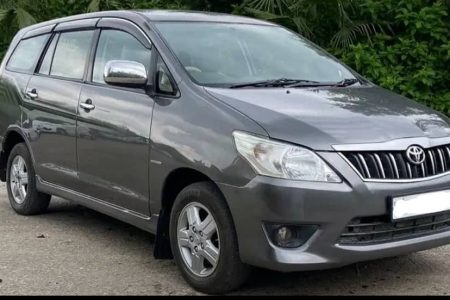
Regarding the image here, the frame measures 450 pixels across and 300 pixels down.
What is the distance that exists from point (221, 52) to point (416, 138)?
5.12ft

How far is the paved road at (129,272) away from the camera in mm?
4062

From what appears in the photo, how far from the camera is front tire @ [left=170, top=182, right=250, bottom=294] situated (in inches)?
145

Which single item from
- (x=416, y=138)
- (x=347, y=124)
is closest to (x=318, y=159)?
(x=347, y=124)

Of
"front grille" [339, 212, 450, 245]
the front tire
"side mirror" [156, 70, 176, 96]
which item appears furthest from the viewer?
"side mirror" [156, 70, 176, 96]

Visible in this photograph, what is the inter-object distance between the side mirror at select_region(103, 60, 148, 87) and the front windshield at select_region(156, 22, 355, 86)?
28cm

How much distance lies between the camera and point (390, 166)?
11.7 feet

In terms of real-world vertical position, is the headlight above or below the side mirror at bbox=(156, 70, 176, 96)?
below

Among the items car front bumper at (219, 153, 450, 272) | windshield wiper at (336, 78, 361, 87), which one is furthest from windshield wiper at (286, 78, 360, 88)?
car front bumper at (219, 153, 450, 272)

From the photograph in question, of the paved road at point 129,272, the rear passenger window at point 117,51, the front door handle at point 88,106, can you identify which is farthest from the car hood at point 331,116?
the front door handle at point 88,106

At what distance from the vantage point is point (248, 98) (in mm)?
3945

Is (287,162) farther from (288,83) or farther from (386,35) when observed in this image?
(386,35)

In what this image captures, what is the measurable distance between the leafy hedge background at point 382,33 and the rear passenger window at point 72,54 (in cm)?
453

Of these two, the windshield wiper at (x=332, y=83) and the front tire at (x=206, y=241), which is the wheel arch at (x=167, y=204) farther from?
the windshield wiper at (x=332, y=83)

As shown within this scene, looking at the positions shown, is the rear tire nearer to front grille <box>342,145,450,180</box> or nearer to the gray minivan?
the gray minivan
